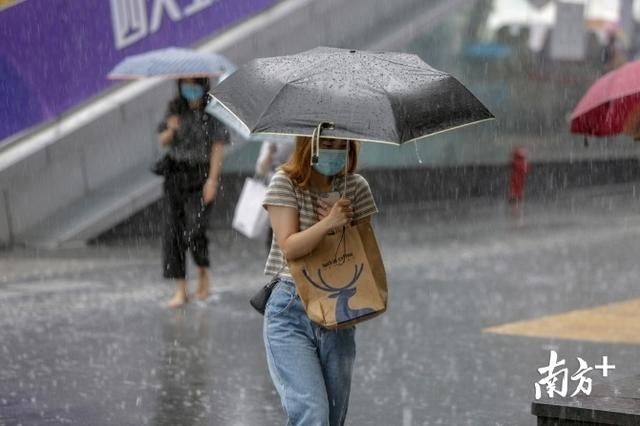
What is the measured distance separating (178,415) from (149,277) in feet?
18.8

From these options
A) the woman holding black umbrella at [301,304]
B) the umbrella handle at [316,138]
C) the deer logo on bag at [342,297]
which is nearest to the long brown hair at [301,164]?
the woman holding black umbrella at [301,304]

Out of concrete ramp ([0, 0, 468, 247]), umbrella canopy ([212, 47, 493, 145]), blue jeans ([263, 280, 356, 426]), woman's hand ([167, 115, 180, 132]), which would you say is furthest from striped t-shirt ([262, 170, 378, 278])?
concrete ramp ([0, 0, 468, 247])

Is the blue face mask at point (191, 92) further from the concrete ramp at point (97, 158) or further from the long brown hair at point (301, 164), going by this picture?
the long brown hair at point (301, 164)

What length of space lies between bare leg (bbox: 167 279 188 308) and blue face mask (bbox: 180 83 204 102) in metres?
1.46

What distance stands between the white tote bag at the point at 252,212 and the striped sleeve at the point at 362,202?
6021 millimetres

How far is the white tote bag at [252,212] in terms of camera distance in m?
12.0

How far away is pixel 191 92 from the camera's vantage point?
37.8 feet

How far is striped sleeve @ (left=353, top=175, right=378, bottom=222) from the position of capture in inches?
232

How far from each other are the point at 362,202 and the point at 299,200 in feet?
Answer: 0.97

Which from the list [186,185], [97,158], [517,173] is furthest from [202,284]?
[517,173]

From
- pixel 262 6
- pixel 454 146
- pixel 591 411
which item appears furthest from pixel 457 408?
pixel 454 146

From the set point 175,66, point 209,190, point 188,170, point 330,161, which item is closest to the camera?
point 330,161

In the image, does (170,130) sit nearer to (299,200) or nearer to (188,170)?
(188,170)

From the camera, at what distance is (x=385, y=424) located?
7824 millimetres
